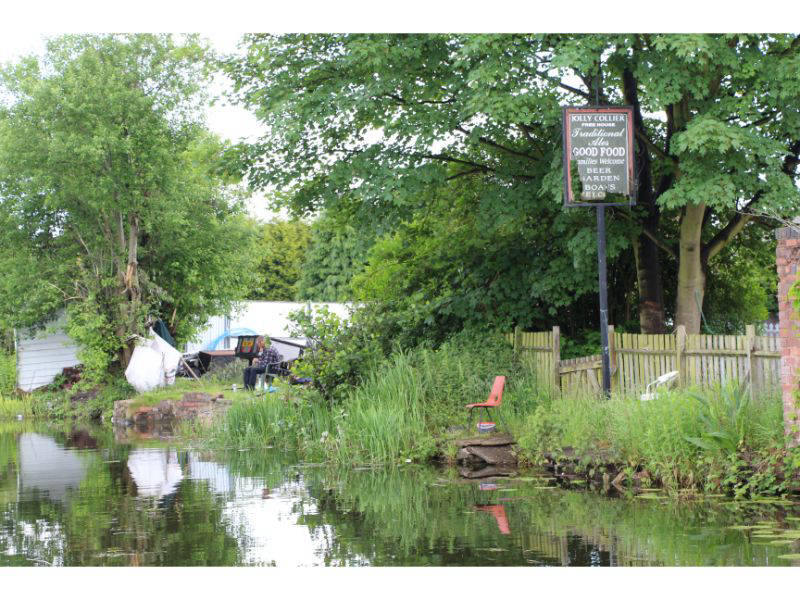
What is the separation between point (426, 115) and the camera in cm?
1530

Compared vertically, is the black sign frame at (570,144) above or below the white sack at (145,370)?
above

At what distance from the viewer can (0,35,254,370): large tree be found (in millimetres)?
25156

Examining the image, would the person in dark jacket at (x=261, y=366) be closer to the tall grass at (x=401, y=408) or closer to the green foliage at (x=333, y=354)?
the tall grass at (x=401, y=408)

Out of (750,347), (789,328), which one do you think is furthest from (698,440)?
(750,347)

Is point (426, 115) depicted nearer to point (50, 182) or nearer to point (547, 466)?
point (547, 466)

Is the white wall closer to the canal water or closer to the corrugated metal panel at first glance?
the corrugated metal panel

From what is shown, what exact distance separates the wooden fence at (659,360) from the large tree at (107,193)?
13076 mm

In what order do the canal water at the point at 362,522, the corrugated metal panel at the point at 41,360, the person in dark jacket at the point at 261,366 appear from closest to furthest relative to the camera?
the canal water at the point at 362,522
the person in dark jacket at the point at 261,366
the corrugated metal panel at the point at 41,360

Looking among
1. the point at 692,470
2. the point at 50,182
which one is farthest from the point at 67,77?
the point at 692,470

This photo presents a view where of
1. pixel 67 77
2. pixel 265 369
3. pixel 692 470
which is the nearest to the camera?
pixel 692 470

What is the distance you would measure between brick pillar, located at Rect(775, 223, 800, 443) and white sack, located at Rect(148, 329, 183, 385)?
62.5 ft

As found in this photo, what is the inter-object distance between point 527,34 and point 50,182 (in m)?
15.5

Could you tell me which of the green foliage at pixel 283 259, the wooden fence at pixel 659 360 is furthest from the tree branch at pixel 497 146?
the green foliage at pixel 283 259

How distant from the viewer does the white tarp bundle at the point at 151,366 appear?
2595cm
